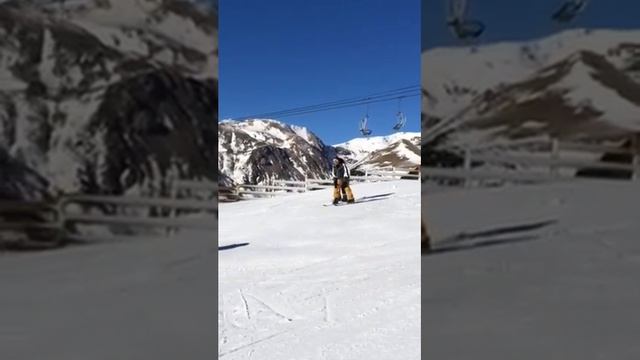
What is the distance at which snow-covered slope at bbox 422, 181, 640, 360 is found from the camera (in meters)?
1.42

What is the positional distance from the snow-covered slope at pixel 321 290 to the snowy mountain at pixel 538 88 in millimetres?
1262

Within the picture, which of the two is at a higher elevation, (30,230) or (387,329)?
(30,230)

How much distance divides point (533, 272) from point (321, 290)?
2036 millimetres

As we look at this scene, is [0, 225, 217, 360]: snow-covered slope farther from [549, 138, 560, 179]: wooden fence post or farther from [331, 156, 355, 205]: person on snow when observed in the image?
[331, 156, 355, 205]: person on snow

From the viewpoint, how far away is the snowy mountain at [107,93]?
4.15 feet

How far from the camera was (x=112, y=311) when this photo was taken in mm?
1351

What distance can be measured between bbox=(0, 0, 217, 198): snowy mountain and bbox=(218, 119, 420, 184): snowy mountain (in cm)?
1260

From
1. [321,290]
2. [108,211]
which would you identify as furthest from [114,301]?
[321,290]

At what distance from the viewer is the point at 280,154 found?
22.8 m

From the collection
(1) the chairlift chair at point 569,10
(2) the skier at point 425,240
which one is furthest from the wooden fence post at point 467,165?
(1) the chairlift chair at point 569,10

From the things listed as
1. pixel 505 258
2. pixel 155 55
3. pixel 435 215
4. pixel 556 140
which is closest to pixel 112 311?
pixel 155 55

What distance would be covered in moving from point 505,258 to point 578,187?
0.30 meters

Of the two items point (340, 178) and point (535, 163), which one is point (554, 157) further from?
point (340, 178)

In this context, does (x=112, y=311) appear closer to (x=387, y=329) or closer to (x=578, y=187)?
(x=578, y=187)
